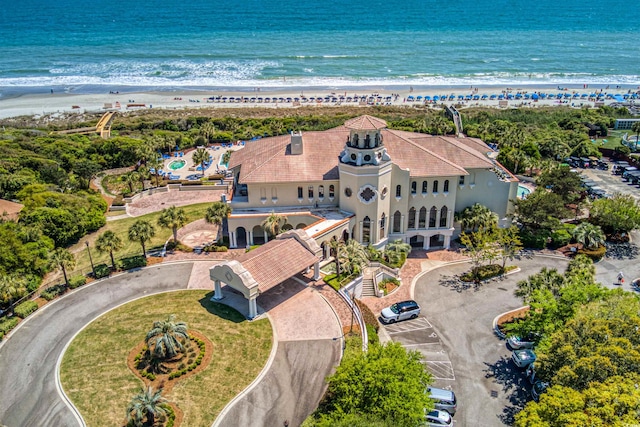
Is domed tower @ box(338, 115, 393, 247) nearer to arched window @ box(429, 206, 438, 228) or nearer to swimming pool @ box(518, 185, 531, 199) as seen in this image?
arched window @ box(429, 206, 438, 228)

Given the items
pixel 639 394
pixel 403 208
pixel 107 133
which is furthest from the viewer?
pixel 107 133

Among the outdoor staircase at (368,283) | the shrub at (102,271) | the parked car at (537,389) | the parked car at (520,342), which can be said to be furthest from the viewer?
the outdoor staircase at (368,283)

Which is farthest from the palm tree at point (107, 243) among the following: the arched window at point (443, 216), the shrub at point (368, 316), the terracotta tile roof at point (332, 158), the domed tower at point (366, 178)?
the arched window at point (443, 216)

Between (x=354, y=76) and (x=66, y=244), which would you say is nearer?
(x=66, y=244)

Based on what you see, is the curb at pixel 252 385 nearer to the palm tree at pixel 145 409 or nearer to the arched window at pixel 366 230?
the palm tree at pixel 145 409

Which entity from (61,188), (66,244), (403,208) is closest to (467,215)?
(403,208)

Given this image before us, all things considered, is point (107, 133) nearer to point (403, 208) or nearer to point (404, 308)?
point (403, 208)
